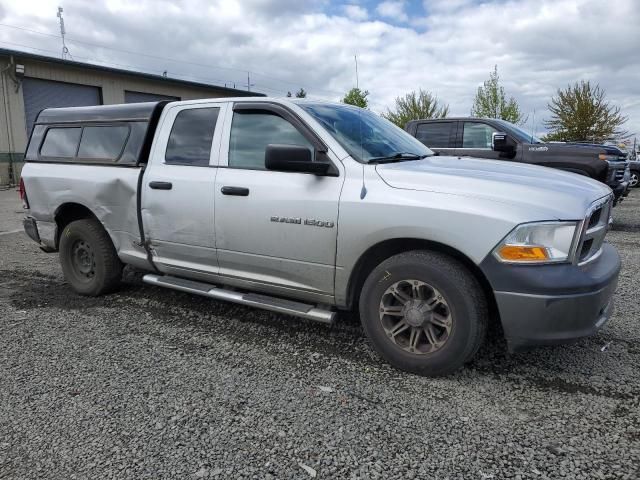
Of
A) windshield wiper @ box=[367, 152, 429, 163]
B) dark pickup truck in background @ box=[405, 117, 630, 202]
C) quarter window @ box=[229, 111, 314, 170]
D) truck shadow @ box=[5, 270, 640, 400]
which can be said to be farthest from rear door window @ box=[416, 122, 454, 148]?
quarter window @ box=[229, 111, 314, 170]

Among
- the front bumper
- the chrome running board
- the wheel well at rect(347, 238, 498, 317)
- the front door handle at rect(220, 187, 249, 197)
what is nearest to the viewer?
the front bumper

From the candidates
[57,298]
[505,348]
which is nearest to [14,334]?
[57,298]

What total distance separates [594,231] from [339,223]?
1567 millimetres

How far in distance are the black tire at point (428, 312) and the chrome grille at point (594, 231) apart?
0.64 meters

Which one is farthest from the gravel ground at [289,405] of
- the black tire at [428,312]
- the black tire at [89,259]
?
the black tire at [89,259]

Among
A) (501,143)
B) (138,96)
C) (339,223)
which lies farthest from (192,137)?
(138,96)

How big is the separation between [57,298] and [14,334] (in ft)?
3.19

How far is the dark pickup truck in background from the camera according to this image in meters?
8.11

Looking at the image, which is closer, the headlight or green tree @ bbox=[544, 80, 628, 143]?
the headlight

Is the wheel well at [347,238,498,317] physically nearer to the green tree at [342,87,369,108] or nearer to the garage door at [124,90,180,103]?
the garage door at [124,90,180,103]

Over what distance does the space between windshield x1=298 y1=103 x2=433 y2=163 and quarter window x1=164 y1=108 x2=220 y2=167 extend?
0.84m

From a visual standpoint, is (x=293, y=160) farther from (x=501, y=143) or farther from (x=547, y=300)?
(x=501, y=143)

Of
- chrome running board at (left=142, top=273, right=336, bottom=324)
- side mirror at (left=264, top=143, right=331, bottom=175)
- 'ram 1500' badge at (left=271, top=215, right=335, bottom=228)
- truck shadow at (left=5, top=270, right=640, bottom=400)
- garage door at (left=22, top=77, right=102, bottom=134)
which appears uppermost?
garage door at (left=22, top=77, right=102, bottom=134)

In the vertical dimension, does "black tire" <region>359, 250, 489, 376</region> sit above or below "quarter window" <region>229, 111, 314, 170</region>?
below
